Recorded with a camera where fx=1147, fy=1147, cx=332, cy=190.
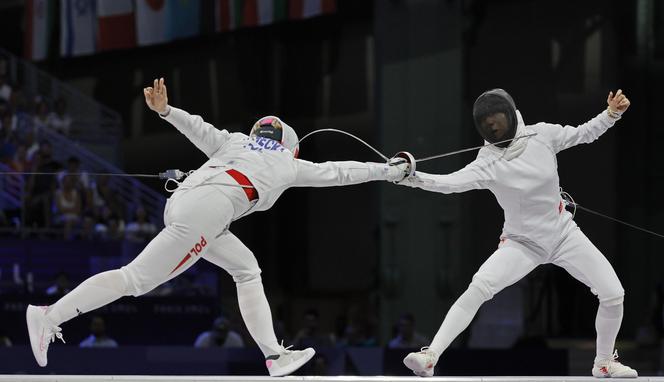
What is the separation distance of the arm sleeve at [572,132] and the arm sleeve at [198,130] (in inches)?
55.8

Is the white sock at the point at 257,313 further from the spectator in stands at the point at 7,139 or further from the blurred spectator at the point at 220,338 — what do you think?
the spectator in stands at the point at 7,139

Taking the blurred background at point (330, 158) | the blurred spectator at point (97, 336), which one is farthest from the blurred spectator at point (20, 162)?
the blurred spectator at point (97, 336)

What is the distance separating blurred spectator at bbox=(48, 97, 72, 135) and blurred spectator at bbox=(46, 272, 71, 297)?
8.35ft

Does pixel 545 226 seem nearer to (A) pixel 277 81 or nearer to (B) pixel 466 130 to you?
(B) pixel 466 130

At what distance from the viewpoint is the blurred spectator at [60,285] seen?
8.41m

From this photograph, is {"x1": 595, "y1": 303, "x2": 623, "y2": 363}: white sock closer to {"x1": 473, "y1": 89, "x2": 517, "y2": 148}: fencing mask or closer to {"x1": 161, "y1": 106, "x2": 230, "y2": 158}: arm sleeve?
{"x1": 473, "y1": 89, "x2": 517, "y2": 148}: fencing mask

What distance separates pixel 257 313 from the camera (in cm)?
503

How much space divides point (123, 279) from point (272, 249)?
8461 millimetres

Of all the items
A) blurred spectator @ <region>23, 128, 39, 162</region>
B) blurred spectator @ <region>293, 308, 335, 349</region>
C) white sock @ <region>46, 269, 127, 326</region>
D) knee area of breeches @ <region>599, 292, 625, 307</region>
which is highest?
blurred spectator @ <region>23, 128, 39, 162</region>

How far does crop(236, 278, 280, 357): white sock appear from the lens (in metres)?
5.01

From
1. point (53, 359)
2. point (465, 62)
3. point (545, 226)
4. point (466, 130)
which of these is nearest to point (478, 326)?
point (466, 130)

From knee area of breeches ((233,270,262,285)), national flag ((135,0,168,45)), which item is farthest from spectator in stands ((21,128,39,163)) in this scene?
knee area of breeches ((233,270,262,285))

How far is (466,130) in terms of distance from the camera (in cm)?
1049

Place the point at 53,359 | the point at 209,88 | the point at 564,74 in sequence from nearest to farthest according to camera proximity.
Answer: the point at 53,359, the point at 564,74, the point at 209,88
